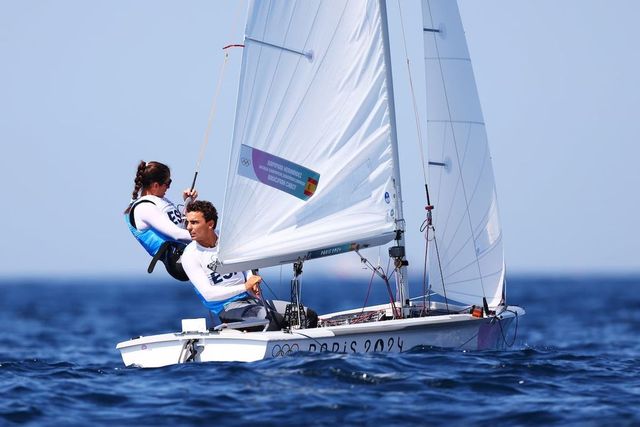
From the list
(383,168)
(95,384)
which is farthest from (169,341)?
(383,168)

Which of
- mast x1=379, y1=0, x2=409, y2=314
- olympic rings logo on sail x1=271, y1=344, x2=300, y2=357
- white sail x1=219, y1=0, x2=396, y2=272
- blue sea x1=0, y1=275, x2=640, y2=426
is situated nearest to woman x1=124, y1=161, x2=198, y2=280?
white sail x1=219, y1=0, x2=396, y2=272

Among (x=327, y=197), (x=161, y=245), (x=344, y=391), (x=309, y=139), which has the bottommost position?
(x=344, y=391)

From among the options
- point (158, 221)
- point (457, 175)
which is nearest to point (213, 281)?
point (158, 221)

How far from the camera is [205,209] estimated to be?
12961 mm

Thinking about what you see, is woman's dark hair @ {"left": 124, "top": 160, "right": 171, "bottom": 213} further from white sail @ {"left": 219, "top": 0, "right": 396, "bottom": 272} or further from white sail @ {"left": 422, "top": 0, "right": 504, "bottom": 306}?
white sail @ {"left": 422, "top": 0, "right": 504, "bottom": 306}

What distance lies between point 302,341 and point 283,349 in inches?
10.5

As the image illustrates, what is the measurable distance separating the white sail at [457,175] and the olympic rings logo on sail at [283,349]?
355 cm

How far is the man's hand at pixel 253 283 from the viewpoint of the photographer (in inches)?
500

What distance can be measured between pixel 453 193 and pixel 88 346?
12076mm

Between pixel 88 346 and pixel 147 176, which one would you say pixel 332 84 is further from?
pixel 88 346

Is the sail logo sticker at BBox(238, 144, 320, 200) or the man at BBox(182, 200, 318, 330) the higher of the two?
the sail logo sticker at BBox(238, 144, 320, 200)

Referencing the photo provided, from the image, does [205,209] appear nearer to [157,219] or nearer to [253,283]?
[157,219]

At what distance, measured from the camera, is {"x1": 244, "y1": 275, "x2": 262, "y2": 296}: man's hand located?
41.7 ft

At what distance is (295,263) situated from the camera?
13.8 meters
